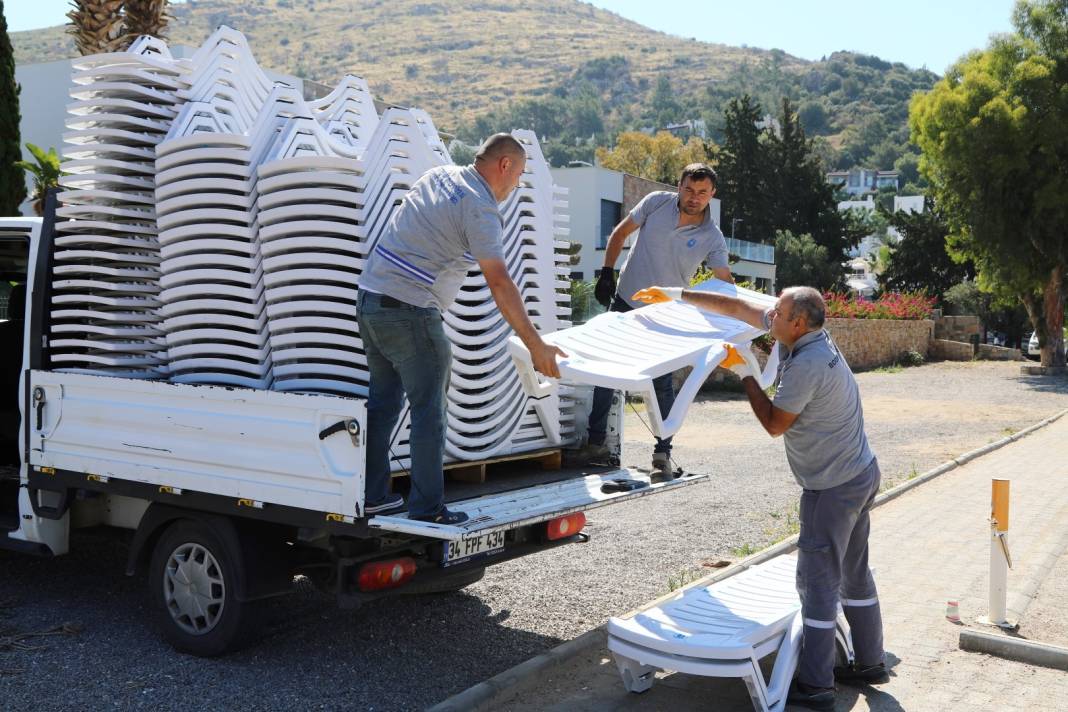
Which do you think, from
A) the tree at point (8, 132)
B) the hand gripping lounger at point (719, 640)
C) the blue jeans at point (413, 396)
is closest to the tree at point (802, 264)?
the tree at point (8, 132)

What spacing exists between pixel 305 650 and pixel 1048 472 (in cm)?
964

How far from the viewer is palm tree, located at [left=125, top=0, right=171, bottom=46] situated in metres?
19.0

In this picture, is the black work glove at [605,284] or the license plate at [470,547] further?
the black work glove at [605,284]

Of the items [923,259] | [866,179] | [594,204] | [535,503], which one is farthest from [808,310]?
[866,179]

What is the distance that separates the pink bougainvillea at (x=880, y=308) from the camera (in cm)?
3038

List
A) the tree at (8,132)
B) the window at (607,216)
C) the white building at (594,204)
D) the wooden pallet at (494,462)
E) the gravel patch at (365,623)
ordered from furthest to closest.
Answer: the window at (607,216) → the white building at (594,204) → the tree at (8,132) → the wooden pallet at (494,462) → the gravel patch at (365,623)

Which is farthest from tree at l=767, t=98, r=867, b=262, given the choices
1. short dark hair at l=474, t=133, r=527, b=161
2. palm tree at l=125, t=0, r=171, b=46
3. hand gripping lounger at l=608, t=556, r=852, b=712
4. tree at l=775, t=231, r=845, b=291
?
short dark hair at l=474, t=133, r=527, b=161

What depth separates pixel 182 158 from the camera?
5684mm

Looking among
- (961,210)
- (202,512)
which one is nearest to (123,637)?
(202,512)

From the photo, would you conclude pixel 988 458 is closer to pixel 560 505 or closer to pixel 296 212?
pixel 560 505

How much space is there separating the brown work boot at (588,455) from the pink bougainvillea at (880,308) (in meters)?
24.4

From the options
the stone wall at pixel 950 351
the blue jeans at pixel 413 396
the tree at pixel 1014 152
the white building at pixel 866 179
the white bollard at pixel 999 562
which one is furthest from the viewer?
the white building at pixel 866 179

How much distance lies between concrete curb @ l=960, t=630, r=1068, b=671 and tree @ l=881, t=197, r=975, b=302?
46.4m

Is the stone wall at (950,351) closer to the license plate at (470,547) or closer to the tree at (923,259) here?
the tree at (923,259)
